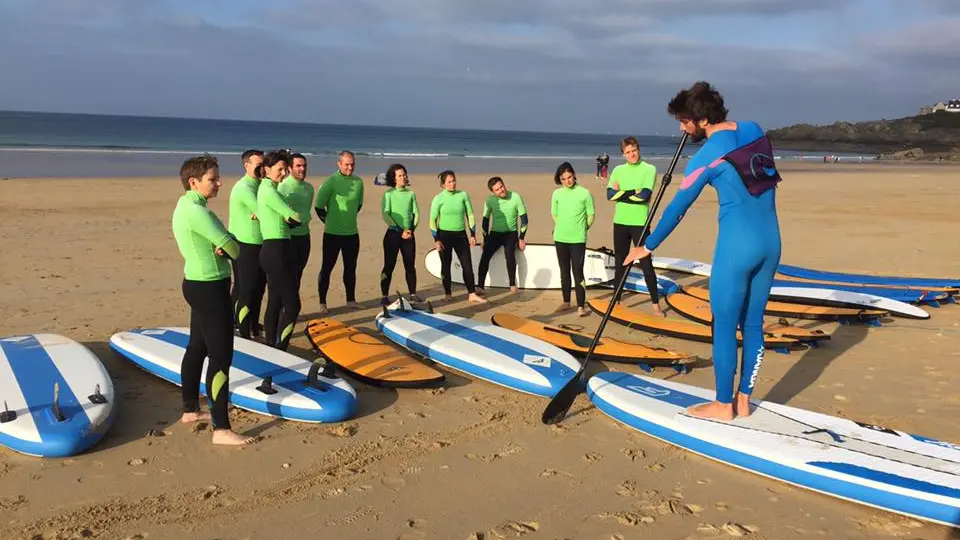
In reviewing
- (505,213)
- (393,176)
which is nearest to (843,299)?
(505,213)

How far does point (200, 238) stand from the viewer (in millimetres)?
3811

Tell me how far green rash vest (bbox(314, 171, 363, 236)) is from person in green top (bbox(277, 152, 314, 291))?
0.51m

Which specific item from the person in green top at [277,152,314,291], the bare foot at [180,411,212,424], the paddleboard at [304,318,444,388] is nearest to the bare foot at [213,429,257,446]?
the bare foot at [180,411,212,424]

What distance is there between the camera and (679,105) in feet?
13.0

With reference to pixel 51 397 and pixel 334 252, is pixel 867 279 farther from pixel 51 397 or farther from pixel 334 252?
pixel 51 397

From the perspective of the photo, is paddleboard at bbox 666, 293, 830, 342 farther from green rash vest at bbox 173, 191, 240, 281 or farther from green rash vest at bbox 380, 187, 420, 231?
green rash vest at bbox 173, 191, 240, 281

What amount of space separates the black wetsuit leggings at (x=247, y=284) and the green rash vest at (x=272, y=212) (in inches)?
10.1

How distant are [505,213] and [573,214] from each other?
1314 mm

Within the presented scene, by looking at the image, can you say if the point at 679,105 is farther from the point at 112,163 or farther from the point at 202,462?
the point at 112,163

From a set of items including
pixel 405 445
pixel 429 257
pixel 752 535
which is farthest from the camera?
pixel 429 257

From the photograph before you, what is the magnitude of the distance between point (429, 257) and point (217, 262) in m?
5.62

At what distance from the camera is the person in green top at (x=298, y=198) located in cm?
623

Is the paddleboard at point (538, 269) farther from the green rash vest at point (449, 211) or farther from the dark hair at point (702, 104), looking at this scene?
the dark hair at point (702, 104)

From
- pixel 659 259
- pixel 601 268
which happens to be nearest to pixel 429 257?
pixel 601 268
